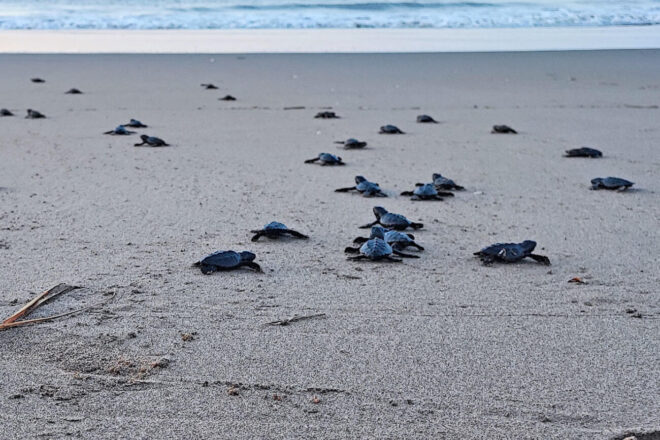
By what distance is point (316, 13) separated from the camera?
2303 cm

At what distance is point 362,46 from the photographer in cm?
1598

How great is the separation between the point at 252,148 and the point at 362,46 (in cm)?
962

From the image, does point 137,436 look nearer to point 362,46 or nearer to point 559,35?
point 362,46

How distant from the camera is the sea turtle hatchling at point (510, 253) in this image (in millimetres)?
3770

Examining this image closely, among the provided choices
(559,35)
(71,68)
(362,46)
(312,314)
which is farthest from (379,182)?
(559,35)

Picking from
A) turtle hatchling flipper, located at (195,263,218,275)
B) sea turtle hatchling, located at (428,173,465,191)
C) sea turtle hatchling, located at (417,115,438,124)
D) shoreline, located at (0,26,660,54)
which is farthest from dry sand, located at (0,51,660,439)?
shoreline, located at (0,26,660,54)

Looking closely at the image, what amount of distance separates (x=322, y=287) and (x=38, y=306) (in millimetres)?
1160

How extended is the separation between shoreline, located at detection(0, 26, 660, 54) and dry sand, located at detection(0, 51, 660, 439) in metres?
7.45

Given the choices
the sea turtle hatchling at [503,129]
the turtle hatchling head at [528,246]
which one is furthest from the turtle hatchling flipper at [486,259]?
the sea turtle hatchling at [503,129]

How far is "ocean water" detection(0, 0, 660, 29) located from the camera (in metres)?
21.2

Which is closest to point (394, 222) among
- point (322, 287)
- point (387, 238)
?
point (387, 238)

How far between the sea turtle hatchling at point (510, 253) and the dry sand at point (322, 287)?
0.06 meters

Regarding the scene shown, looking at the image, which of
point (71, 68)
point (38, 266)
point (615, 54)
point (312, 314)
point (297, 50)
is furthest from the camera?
point (297, 50)

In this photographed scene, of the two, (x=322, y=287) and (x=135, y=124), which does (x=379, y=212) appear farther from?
(x=135, y=124)
